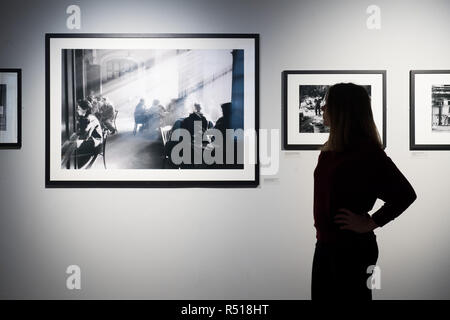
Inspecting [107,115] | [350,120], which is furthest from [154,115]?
[350,120]

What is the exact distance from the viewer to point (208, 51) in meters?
2.75

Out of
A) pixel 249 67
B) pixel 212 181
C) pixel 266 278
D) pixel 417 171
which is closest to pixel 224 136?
pixel 212 181

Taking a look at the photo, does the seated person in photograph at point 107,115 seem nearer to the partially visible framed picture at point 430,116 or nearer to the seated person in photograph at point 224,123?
the seated person in photograph at point 224,123

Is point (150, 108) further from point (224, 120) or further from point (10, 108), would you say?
point (10, 108)

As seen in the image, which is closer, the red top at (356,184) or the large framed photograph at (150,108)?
the red top at (356,184)

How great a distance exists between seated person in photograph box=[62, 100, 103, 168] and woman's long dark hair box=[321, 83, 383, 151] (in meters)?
1.70

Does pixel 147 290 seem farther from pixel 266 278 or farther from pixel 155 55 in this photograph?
pixel 155 55

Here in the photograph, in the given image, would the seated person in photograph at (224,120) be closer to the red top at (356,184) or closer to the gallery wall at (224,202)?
the gallery wall at (224,202)

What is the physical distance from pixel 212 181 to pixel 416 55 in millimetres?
1624

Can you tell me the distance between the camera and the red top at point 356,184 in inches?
61.8

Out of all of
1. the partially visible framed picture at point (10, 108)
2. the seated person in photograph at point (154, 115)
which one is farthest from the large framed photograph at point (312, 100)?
the partially visible framed picture at point (10, 108)

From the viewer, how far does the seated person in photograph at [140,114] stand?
2.75 meters

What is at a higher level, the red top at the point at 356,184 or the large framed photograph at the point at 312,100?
the large framed photograph at the point at 312,100

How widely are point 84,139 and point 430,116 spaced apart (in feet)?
7.65
